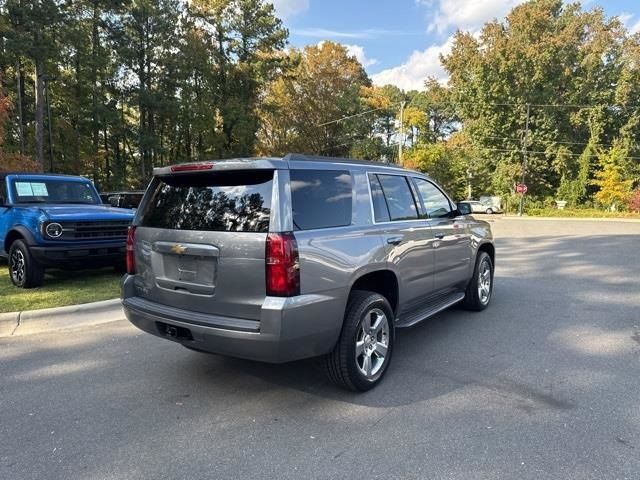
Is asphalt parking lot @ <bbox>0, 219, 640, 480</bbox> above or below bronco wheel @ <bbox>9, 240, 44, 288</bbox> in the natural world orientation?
below

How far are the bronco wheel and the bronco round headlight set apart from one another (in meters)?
0.45

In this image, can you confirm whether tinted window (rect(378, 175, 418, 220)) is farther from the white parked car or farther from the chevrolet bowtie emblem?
the white parked car

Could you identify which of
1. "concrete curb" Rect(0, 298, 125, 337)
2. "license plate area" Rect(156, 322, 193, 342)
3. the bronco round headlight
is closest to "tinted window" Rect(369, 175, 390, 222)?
"license plate area" Rect(156, 322, 193, 342)

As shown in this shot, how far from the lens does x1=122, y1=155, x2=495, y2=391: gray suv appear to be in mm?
3160

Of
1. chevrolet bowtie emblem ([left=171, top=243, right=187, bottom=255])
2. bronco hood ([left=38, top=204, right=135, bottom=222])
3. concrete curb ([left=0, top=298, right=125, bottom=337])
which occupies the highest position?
bronco hood ([left=38, top=204, right=135, bottom=222])

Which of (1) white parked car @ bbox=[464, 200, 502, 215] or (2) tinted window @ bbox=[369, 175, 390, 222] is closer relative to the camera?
(2) tinted window @ bbox=[369, 175, 390, 222]

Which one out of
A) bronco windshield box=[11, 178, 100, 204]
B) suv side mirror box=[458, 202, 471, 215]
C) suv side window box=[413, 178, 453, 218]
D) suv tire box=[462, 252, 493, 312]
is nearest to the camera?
suv side window box=[413, 178, 453, 218]

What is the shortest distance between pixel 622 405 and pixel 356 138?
43415mm

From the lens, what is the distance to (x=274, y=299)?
3109 millimetres

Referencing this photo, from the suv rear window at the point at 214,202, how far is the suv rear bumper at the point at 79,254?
12.2ft

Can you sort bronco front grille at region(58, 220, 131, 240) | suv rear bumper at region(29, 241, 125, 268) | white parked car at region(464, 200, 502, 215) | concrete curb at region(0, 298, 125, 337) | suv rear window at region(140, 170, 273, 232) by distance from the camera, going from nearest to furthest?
suv rear window at region(140, 170, 273, 232) < concrete curb at region(0, 298, 125, 337) < suv rear bumper at region(29, 241, 125, 268) < bronco front grille at region(58, 220, 131, 240) < white parked car at region(464, 200, 502, 215)

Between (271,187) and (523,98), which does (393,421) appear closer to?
(271,187)

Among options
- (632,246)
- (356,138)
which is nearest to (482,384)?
(632,246)

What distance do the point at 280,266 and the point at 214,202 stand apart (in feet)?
2.71
